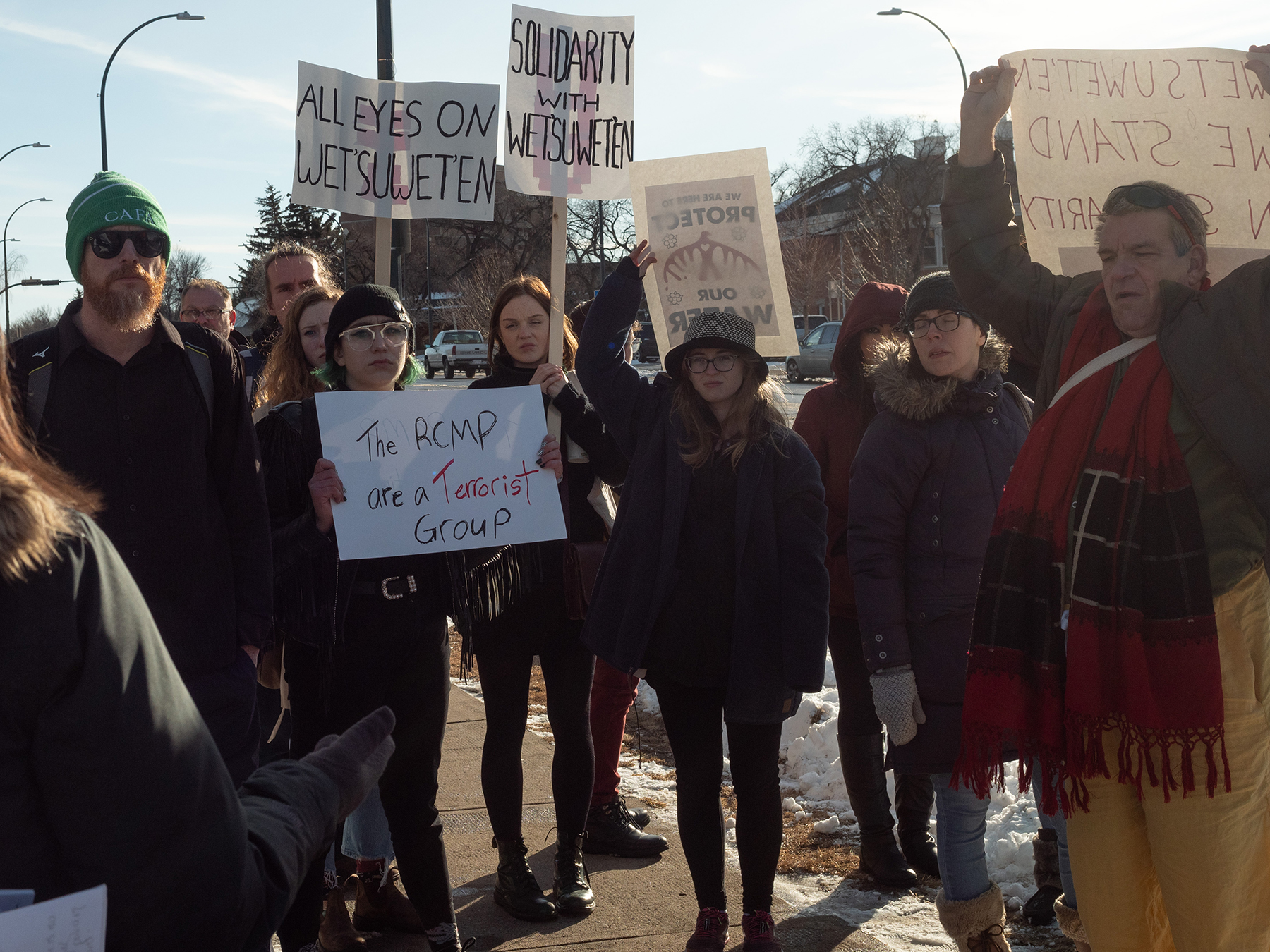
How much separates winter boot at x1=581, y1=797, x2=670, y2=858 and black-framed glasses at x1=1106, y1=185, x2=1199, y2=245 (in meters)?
2.87

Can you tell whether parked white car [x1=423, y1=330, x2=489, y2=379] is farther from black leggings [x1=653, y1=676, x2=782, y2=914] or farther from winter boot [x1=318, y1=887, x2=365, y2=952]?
black leggings [x1=653, y1=676, x2=782, y2=914]

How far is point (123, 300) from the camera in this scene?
2787 millimetres

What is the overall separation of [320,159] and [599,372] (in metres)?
1.56

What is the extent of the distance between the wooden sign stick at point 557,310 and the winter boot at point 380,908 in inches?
63.9

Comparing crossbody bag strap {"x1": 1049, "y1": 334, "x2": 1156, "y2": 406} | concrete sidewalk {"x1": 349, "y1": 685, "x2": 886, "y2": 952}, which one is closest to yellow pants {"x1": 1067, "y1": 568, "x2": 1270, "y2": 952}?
crossbody bag strap {"x1": 1049, "y1": 334, "x2": 1156, "y2": 406}

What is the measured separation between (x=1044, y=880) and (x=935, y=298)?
6.42ft

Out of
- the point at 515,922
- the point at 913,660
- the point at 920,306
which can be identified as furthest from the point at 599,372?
the point at 515,922

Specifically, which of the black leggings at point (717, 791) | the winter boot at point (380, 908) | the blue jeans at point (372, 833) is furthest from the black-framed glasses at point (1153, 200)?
the winter boot at point (380, 908)

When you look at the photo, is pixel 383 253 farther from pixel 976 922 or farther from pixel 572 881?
pixel 976 922

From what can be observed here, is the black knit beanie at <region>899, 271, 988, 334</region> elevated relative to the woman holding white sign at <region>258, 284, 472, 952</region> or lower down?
elevated

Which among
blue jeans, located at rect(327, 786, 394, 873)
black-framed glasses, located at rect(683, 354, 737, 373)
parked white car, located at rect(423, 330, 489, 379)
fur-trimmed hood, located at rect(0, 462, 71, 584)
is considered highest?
parked white car, located at rect(423, 330, 489, 379)

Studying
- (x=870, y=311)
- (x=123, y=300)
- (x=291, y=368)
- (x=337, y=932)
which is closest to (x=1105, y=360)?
(x=870, y=311)

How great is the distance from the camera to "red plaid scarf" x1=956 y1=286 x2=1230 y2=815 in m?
2.24

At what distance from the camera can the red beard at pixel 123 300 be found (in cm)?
279
